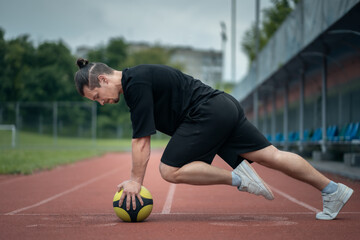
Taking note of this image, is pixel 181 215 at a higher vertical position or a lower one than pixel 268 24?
lower

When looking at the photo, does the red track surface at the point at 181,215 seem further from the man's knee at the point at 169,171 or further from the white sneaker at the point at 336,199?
the man's knee at the point at 169,171

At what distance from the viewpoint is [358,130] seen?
14.4 meters

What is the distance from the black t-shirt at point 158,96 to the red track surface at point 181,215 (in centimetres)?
99

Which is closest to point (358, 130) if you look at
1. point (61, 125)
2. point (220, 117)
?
point (220, 117)

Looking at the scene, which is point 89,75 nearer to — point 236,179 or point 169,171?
point 169,171

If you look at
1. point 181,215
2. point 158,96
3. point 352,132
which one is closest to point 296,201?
point 181,215

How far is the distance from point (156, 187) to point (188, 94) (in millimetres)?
5174

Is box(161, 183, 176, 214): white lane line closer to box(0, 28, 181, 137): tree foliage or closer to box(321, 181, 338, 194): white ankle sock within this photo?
box(321, 181, 338, 194): white ankle sock

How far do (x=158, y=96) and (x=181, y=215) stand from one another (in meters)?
1.70

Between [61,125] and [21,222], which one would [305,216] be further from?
[61,125]

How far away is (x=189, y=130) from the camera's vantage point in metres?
5.10

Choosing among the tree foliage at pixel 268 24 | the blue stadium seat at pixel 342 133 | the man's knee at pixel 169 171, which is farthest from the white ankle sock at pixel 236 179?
the tree foliage at pixel 268 24

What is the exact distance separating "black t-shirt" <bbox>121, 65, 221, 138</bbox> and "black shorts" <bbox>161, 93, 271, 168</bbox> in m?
0.11

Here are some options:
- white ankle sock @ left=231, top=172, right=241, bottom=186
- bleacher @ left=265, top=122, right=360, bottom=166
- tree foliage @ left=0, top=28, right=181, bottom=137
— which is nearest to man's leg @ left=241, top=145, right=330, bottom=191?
white ankle sock @ left=231, top=172, right=241, bottom=186
